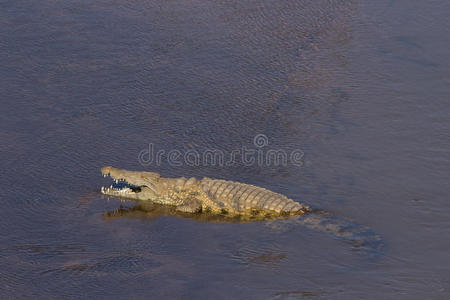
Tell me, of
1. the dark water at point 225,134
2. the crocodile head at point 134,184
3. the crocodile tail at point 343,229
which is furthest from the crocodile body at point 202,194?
the dark water at point 225,134

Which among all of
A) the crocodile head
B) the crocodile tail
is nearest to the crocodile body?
the crocodile head

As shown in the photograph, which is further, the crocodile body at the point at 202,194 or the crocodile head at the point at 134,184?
the crocodile head at the point at 134,184

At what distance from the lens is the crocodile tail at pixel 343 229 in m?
9.22

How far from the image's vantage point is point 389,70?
48.0 ft

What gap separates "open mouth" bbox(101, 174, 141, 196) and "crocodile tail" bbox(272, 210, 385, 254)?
124 inches

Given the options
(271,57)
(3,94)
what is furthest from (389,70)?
(3,94)

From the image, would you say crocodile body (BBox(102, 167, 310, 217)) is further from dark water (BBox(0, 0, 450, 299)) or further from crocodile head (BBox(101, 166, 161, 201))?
dark water (BBox(0, 0, 450, 299))

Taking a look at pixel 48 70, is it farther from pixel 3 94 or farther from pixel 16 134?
pixel 16 134

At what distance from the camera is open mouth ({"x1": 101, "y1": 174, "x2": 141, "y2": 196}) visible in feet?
36.1

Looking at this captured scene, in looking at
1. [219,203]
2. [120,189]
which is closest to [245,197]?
[219,203]

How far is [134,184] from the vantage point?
439 inches

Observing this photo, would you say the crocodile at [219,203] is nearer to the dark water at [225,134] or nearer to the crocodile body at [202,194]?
the crocodile body at [202,194]

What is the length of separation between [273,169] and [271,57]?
4866 mm

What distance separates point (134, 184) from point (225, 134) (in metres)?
2.56
